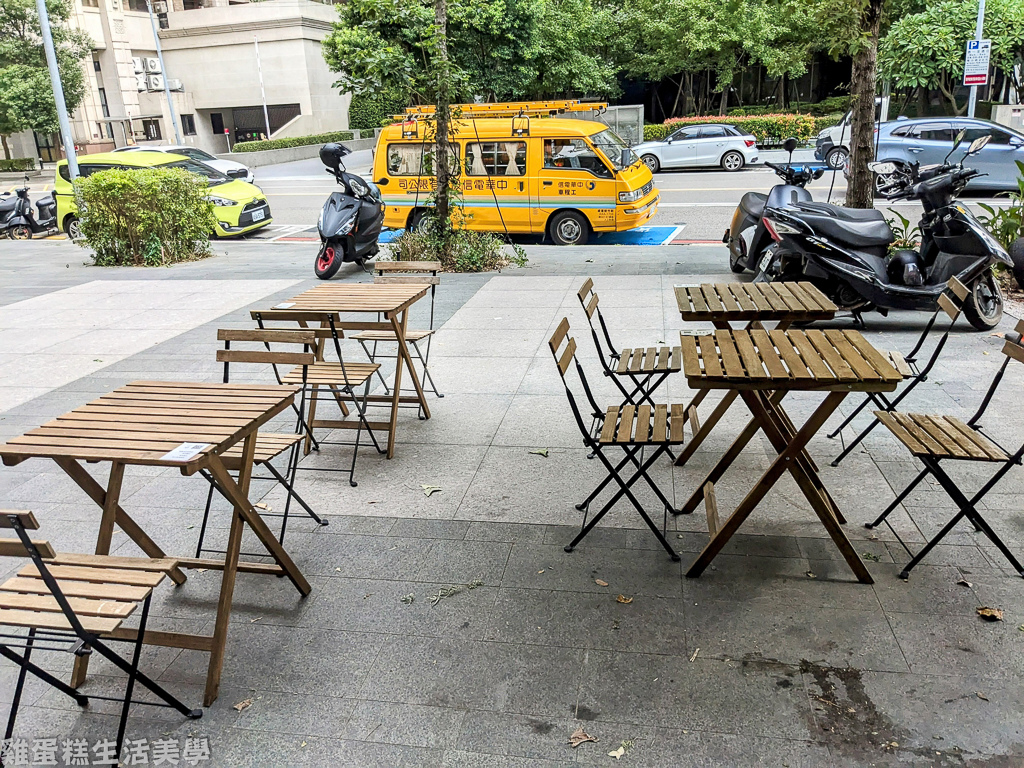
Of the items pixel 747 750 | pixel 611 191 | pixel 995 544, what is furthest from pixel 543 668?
pixel 611 191

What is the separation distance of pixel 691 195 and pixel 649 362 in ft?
47.6

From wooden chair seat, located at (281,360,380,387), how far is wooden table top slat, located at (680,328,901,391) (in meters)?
2.18

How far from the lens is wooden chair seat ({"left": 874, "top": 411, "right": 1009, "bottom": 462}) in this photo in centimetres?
351

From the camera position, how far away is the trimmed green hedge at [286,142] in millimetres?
33750

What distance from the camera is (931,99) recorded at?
3092cm

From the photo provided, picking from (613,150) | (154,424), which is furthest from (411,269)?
(613,150)

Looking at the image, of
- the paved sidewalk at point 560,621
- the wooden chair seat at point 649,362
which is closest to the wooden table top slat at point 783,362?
the wooden chair seat at point 649,362

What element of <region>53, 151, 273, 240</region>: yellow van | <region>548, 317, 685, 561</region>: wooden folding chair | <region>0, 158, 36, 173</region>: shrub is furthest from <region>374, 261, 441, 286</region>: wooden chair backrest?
<region>0, 158, 36, 173</region>: shrub

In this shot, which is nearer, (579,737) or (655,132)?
(579,737)

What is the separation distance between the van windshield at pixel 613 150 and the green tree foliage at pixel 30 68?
2949 centimetres

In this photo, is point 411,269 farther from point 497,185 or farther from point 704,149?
point 704,149

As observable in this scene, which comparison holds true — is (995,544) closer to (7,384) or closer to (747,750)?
(747,750)

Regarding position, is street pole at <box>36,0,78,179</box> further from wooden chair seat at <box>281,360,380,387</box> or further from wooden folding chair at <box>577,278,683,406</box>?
wooden folding chair at <box>577,278,683,406</box>

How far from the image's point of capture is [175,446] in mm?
3014
